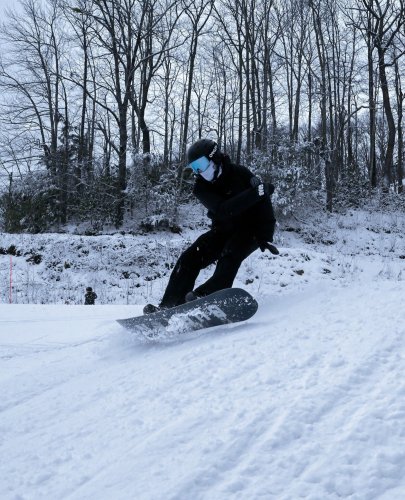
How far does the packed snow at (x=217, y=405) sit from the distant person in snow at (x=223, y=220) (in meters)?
0.55

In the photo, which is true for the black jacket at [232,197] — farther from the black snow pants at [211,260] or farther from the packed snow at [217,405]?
the packed snow at [217,405]

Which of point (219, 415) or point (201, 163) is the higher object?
point (201, 163)

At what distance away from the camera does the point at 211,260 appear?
13.3 ft

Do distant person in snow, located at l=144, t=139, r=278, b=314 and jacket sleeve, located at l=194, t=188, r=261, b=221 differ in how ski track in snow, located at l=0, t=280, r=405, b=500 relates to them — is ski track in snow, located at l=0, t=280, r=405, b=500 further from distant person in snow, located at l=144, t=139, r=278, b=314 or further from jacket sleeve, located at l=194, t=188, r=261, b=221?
jacket sleeve, located at l=194, t=188, r=261, b=221

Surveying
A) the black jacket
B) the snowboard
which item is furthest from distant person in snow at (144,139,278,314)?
the snowboard

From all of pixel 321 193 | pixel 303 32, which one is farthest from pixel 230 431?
pixel 303 32

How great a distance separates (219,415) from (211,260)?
2.40 metres

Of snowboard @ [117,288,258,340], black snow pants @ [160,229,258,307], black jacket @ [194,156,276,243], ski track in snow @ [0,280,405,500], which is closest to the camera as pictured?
ski track in snow @ [0,280,405,500]

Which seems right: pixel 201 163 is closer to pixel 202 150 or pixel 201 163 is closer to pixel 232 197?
pixel 202 150

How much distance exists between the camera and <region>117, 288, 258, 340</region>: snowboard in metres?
3.30

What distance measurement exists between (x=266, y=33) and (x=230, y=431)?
21.4 m

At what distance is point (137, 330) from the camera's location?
11.0 feet

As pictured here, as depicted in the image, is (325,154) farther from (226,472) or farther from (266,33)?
(226,472)

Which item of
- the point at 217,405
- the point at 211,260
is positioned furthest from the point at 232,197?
the point at 217,405
